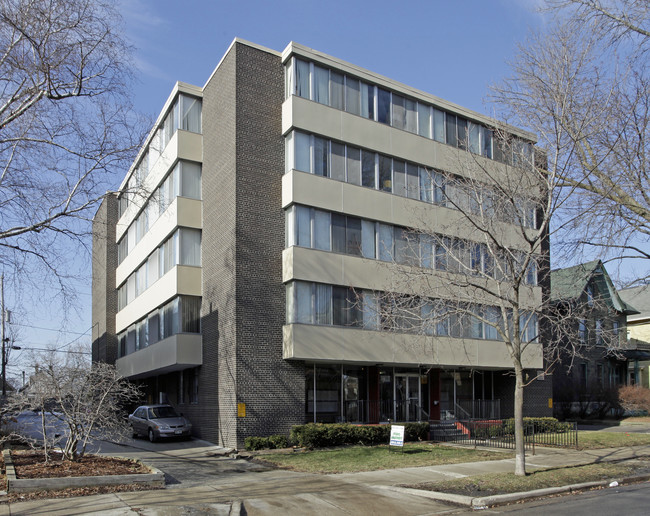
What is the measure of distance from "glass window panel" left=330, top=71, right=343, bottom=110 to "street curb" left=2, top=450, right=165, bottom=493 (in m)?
16.9

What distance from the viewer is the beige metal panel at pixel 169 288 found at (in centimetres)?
2583

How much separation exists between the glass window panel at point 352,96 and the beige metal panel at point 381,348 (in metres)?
9.22

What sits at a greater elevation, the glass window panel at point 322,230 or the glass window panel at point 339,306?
the glass window panel at point 322,230

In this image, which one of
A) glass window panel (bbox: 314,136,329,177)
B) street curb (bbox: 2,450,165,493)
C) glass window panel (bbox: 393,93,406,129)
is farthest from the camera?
glass window panel (bbox: 393,93,406,129)

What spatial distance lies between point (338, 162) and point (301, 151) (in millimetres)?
1825

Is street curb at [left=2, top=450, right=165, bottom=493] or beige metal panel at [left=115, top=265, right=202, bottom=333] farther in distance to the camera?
beige metal panel at [left=115, top=265, right=202, bottom=333]

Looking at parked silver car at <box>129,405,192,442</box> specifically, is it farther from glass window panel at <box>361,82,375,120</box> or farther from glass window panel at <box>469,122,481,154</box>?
glass window panel at <box>469,122,481,154</box>

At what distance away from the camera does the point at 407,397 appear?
91.2 ft

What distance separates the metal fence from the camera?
75.2ft

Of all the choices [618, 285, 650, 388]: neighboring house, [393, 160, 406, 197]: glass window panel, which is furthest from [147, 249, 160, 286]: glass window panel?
[618, 285, 650, 388]: neighboring house

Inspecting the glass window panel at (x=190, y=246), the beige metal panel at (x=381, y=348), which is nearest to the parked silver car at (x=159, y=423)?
the beige metal panel at (x=381, y=348)

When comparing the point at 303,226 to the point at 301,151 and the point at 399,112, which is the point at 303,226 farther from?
the point at 399,112

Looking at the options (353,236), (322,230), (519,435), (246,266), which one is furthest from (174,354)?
(519,435)

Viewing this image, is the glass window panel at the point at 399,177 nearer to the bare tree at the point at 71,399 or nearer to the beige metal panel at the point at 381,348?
the beige metal panel at the point at 381,348
